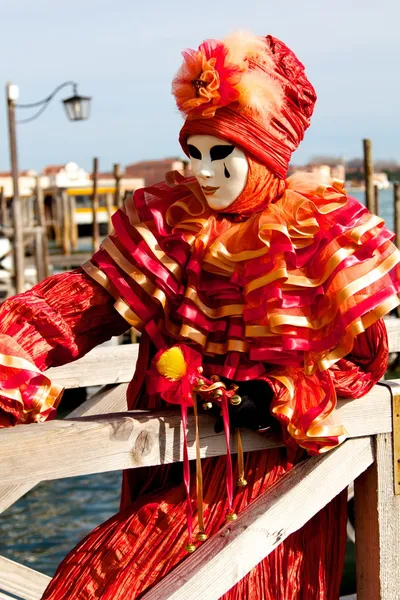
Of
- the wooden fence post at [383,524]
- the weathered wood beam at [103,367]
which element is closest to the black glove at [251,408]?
the wooden fence post at [383,524]

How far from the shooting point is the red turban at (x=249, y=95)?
206 centimetres

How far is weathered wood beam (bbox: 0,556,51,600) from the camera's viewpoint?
9.21ft

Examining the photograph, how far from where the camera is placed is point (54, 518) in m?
7.98


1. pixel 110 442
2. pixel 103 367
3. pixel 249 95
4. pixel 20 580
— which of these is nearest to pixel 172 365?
pixel 110 442

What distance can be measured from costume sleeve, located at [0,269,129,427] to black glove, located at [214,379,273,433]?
0.33 metres

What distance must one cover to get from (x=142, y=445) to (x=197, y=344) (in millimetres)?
264

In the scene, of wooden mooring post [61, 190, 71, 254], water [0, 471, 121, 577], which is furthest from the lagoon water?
wooden mooring post [61, 190, 71, 254]

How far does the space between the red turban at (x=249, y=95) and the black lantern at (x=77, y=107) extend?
359 inches

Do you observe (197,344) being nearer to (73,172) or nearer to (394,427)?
(394,427)

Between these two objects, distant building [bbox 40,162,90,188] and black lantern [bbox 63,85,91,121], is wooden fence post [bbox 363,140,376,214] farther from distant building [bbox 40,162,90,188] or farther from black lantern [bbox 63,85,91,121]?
distant building [bbox 40,162,90,188]

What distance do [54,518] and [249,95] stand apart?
641 cm

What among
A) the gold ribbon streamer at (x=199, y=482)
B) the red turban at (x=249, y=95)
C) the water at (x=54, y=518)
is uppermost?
the red turban at (x=249, y=95)

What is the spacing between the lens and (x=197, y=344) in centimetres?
214

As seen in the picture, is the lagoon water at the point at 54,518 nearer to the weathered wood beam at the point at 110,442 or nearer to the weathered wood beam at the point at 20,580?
the weathered wood beam at the point at 20,580
